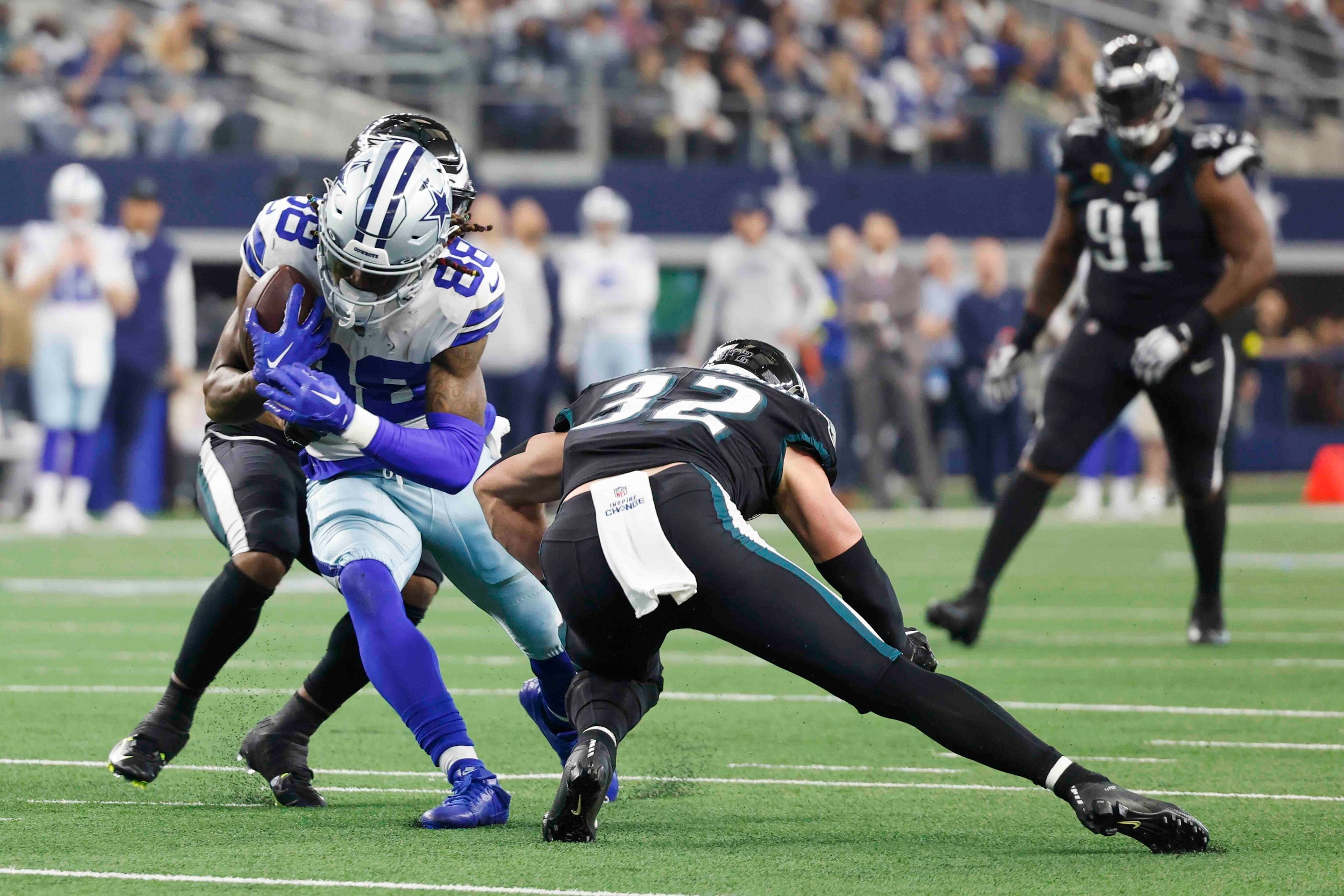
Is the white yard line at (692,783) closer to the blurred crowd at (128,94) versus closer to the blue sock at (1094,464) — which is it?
A: the blue sock at (1094,464)

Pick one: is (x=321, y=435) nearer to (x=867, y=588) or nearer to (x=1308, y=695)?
(x=867, y=588)

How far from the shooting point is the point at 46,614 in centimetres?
863

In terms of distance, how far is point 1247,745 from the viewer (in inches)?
213

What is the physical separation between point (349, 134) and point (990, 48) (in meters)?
6.92

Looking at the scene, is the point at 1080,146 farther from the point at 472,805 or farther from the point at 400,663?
the point at 472,805

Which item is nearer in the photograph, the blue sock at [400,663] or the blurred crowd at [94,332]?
the blue sock at [400,663]

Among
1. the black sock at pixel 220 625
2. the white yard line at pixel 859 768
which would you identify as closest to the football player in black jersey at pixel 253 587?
the black sock at pixel 220 625

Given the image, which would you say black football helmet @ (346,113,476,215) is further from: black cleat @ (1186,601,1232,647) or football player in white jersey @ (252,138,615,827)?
black cleat @ (1186,601,1232,647)

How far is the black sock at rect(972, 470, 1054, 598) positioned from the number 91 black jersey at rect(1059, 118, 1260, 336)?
680mm

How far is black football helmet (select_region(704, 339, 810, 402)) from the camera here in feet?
14.7

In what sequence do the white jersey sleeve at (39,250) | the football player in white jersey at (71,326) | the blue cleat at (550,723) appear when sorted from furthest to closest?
the white jersey sleeve at (39,250)
the football player in white jersey at (71,326)
the blue cleat at (550,723)

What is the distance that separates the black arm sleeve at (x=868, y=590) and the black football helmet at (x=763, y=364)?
38 cm

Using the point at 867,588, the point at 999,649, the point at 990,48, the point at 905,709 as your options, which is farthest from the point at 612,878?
the point at 990,48

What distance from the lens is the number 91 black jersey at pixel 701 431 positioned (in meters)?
4.18
